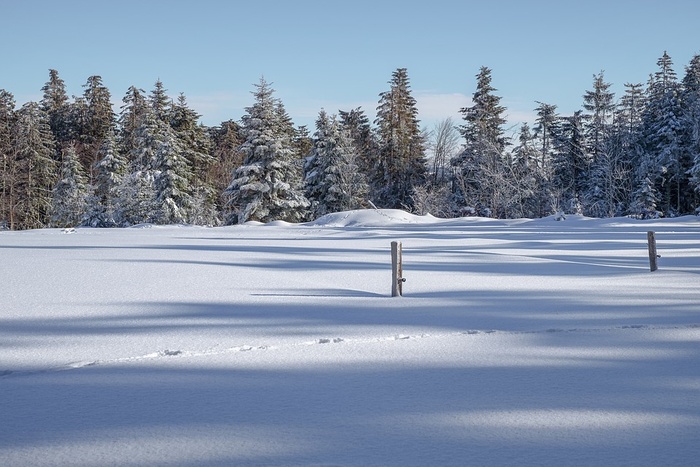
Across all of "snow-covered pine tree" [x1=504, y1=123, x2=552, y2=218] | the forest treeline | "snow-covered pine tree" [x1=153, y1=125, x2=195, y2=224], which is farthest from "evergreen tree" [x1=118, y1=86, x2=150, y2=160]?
"snow-covered pine tree" [x1=504, y1=123, x2=552, y2=218]

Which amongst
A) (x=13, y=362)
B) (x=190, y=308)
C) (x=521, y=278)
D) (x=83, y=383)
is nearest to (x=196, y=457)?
(x=83, y=383)

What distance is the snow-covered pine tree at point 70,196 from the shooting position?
128 ft

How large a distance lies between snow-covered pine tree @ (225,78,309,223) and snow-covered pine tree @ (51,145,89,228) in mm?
9492

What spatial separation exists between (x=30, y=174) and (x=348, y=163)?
885 inches

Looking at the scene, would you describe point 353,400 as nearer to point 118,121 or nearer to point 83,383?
point 83,383

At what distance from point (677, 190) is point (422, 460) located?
46575 millimetres

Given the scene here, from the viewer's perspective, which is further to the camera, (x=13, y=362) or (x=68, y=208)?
(x=68, y=208)

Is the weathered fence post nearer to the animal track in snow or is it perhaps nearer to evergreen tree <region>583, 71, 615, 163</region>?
the animal track in snow

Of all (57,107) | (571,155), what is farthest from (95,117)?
(571,155)

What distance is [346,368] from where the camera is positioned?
4824 millimetres

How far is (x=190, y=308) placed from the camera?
7516 millimetres

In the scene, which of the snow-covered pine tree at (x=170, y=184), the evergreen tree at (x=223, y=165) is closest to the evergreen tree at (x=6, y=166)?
the snow-covered pine tree at (x=170, y=184)

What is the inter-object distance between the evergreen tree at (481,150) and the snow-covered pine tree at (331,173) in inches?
301

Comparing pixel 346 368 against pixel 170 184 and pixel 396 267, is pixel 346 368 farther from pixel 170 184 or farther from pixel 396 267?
pixel 170 184
